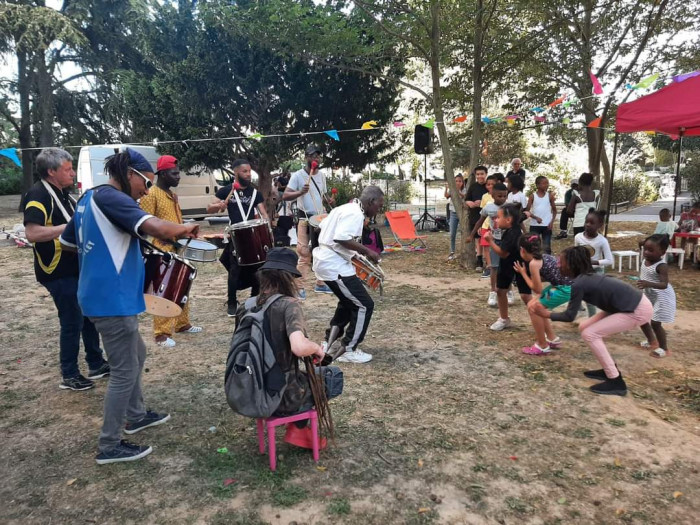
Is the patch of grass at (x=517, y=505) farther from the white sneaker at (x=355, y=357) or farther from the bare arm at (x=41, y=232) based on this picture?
the bare arm at (x=41, y=232)

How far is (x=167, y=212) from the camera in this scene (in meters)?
5.00

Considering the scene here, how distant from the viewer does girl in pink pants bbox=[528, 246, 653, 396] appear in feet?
13.0

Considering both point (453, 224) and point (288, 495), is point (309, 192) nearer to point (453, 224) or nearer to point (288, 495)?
point (453, 224)

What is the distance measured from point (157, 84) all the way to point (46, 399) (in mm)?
14027

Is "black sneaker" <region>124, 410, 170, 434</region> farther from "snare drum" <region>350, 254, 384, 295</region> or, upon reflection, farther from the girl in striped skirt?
the girl in striped skirt

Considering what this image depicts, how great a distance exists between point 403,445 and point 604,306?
1.96 m

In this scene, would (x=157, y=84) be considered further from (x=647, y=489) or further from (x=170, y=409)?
(x=647, y=489)

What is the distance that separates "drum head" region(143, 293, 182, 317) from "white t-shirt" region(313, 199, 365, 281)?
4.44 ft

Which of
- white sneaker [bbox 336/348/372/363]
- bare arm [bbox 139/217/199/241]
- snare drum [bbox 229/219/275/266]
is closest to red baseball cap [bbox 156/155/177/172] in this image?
snare drum [bbox 229/219/275/266]

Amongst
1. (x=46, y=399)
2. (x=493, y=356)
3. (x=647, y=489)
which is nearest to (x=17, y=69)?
(x=46, y=399)

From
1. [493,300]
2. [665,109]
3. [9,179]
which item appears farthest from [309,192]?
[9,179]

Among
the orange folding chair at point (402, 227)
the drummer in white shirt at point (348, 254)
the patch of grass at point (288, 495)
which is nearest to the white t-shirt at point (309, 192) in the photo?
the drummer in white shirt at point (348, 254)

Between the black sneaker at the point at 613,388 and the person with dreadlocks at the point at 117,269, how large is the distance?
10.5ft

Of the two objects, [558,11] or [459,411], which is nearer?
[459,411]
